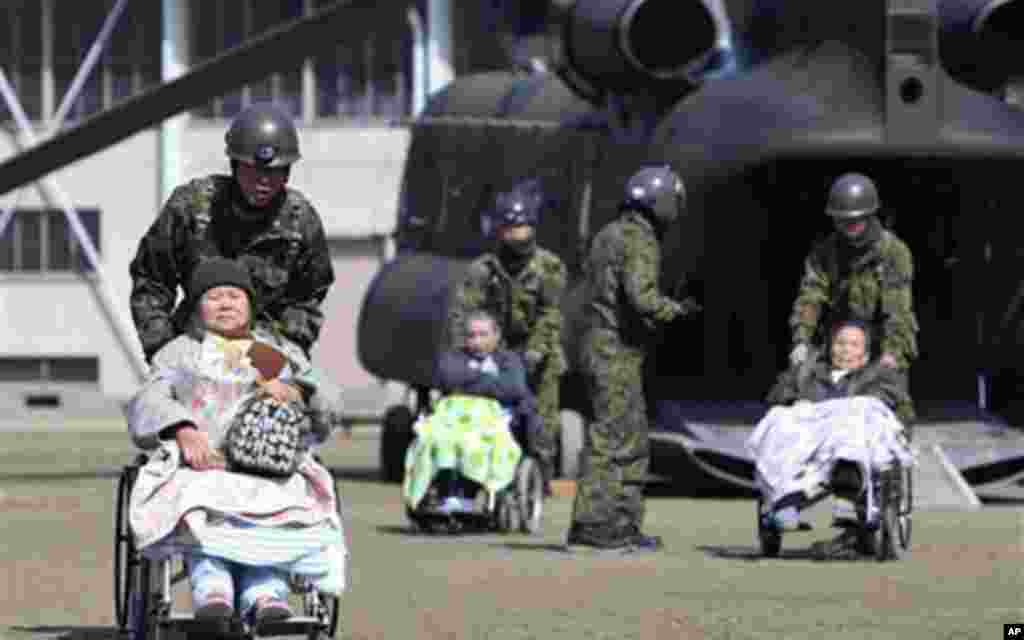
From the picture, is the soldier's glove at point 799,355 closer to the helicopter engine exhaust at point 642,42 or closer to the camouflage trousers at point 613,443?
the camouflage trousers at point 613,443

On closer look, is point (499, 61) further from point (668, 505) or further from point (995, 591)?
point (995, 591)

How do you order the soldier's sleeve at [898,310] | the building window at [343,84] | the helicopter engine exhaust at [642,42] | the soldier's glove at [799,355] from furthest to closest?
the building window at [343,84] → the helicopter engine exhaust at [642,42] → the soldier's sleeve at [898,310] → the soldier's glove at [799,355]

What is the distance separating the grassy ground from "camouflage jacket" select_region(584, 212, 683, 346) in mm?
1208

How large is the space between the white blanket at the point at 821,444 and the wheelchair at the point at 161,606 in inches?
203

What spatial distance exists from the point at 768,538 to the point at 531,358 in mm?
4236

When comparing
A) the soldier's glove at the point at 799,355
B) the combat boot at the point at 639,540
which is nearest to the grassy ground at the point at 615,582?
the combat boot at the point at 639,540

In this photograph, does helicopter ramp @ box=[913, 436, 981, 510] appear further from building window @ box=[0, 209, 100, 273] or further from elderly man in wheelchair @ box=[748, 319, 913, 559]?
building window @ box=[0, 209, 100, 273]

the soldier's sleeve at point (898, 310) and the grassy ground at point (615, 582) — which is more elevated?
the soldier's sleeve at point (898, 310)

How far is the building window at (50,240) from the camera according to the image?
48625 mm

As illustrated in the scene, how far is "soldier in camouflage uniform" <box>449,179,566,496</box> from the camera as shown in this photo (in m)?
20.5

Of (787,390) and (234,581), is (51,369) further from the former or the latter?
(234,581)

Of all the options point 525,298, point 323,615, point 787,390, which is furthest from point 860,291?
point 323,615

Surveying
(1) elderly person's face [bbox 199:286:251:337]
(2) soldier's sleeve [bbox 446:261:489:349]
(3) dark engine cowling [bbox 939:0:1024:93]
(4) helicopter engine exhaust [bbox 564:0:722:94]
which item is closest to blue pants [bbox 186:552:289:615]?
(1) elderly person's face [bbox 199:286:251:337]

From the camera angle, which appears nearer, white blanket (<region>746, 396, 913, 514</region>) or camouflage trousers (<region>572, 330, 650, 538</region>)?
white blanket (<region>746, 396, 913, 514</region>)
